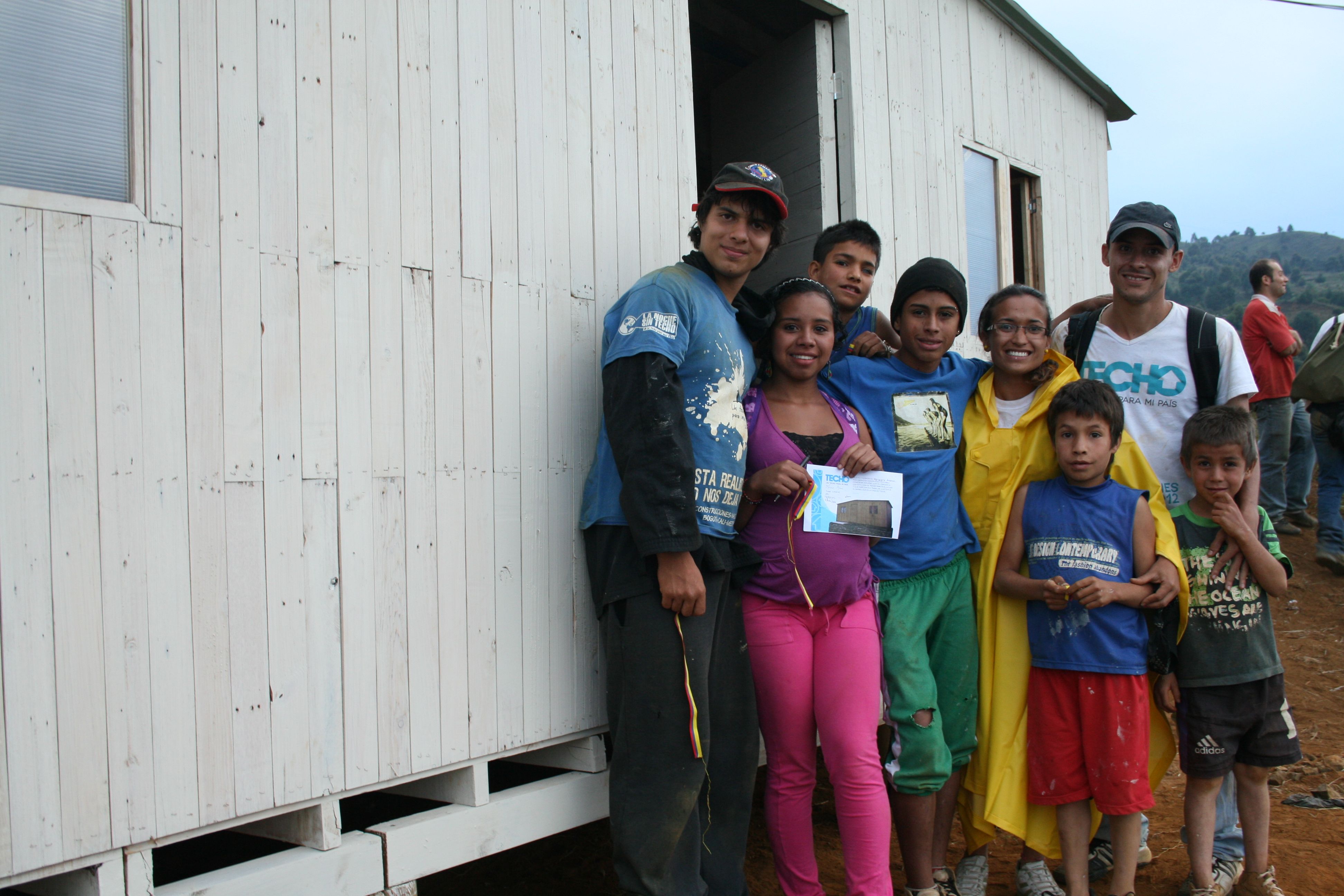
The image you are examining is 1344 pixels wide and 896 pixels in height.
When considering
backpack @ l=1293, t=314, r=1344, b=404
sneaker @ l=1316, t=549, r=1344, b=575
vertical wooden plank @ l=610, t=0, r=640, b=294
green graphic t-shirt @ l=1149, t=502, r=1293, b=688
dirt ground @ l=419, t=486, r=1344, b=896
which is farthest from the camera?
sneaker @ l=1316, t=549, r=1344, b=575

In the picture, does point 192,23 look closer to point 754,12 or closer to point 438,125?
point 438,125

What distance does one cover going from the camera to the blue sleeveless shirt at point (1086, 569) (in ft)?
9.23

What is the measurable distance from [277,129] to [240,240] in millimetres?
321

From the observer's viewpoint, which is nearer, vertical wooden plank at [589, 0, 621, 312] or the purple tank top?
the purple tank top

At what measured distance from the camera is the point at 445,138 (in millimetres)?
2623

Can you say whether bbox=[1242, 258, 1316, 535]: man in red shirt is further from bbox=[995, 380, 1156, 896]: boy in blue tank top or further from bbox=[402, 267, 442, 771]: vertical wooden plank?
bbox=[402, 267, 442, 771]: vertical wooden plank

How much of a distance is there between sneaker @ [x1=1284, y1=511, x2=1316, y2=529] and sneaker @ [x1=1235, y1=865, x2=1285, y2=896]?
6.53 meters

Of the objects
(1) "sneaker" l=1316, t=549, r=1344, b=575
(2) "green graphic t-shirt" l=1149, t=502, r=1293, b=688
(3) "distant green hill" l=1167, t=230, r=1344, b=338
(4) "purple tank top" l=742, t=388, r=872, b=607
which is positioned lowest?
(1) "sneaker" l=1316, t=549, r=1344, b=575

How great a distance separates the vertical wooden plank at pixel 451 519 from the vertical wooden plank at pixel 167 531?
654mm

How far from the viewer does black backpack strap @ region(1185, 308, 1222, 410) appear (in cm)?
310

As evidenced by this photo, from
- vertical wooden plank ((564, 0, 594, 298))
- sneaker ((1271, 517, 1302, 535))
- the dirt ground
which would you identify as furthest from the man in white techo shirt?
sneaker ((1271, 517, 1302, 535))

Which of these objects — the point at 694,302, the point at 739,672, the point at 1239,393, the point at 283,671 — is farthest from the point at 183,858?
the point at 1239,393

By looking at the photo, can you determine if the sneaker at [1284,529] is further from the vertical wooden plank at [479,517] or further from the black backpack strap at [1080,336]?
the vertical wooden plank at [479,517]

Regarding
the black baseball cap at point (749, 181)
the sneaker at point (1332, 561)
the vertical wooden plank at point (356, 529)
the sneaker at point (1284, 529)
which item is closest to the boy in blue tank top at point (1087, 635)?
the black baseball cap at point (749, 181)
